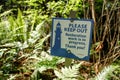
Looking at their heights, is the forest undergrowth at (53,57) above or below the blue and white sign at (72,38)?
below

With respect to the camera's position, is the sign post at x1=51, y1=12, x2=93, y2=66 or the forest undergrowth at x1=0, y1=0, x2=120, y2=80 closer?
the sign post at x1=51, y1=12, x2=93, y2=66

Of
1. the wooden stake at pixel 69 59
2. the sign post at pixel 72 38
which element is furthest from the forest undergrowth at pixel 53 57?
the sign post at pixel 72 38

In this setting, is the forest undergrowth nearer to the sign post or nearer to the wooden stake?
the wooden stake

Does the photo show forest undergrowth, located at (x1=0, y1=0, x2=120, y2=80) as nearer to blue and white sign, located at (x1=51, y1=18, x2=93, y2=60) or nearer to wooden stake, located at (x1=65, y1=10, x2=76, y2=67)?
wooden stake, located at (x1=65, y1=10, x2=76, y2=67)

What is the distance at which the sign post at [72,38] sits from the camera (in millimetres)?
2799

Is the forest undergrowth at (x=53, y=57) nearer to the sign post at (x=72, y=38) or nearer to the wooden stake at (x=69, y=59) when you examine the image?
the wooden stake at (x=69, y=59)

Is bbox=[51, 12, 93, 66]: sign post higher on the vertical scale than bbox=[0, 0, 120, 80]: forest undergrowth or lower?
higher

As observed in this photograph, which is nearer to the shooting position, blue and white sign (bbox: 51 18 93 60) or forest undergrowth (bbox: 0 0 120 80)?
blue and white sign (bbox: 51 18 93 60)

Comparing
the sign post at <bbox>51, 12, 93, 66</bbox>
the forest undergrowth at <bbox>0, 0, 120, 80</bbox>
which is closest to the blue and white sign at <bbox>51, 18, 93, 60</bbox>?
the sign post at <bbox>51, 12, 93, 66</bbox>

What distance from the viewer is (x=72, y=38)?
2.86m

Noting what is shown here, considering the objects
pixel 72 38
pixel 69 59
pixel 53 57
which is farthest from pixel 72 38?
pixel 53 57

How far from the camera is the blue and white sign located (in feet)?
9.18

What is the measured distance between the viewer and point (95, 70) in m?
3.91

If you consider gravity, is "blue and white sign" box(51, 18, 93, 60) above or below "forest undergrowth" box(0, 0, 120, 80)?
above
